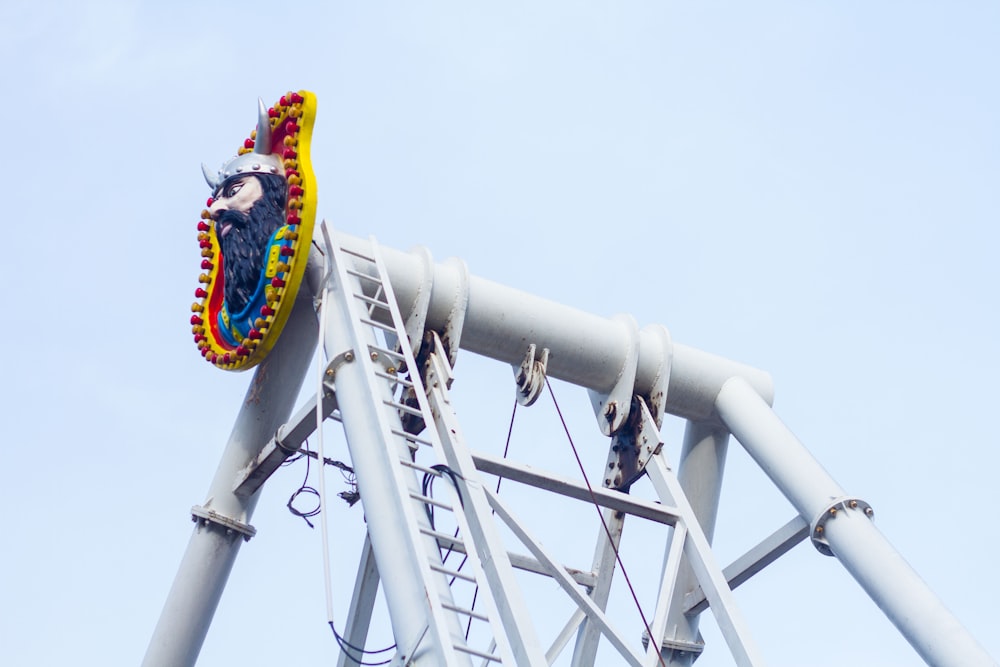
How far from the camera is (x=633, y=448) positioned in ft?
40.2

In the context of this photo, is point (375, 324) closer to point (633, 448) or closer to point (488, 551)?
point (488, 551)

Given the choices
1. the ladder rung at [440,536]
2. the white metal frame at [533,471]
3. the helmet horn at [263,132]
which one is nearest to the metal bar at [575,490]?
the white metal frame at [533,471]

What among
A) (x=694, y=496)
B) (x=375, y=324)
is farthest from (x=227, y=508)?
(x=694, y=496)

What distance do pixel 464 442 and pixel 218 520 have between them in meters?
2.42

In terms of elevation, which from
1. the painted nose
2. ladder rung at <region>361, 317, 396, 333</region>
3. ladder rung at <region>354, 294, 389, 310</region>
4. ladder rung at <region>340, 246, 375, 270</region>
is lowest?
ladder rung at <region>361, 317, 396, 333</region>

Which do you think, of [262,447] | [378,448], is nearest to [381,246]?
[262,447]

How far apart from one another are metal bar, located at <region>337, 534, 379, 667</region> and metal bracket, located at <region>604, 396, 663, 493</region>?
2.20 m

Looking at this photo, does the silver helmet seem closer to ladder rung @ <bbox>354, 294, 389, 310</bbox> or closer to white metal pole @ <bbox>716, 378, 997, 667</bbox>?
ladder rung @ <bbox>354, 294, 389, 310</bbox>

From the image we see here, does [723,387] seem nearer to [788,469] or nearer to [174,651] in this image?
[788,469]

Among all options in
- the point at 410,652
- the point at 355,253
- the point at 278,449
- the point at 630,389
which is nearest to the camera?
the point at 410,652

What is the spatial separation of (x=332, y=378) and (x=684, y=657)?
4102 millimetres

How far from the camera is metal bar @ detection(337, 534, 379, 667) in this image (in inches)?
448

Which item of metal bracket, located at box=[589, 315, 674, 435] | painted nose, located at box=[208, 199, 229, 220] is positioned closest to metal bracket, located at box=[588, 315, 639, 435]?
metal bracket, located at box=[589, 315, 674, 435]

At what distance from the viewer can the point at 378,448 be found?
9.41 metres
